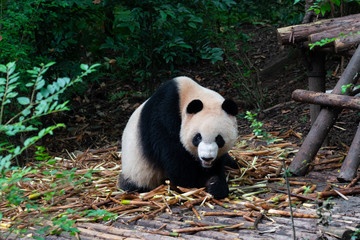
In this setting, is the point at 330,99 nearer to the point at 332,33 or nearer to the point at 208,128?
the point at 332,33

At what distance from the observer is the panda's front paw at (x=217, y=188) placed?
399 centimetres

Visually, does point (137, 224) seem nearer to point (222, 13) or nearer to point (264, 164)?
point (264, 164)

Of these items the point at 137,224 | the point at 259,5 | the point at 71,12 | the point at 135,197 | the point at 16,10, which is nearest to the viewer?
the point at 137,224

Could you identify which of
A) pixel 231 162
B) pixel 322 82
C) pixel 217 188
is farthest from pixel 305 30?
pixel 217 188

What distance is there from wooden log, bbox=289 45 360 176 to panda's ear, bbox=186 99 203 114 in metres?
1.19

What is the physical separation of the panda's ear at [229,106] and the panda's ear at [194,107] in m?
0.20

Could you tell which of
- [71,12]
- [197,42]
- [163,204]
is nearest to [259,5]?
[197,42]

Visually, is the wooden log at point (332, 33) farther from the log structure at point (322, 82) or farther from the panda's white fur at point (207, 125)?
the panda's white fur at point (207, 125)

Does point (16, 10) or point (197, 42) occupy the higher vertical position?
point (16, 10)

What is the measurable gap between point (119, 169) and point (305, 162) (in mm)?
2026

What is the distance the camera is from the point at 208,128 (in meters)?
3.85

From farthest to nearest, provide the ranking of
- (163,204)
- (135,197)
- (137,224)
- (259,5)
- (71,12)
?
(259,5) → (71,12) → (135,197) → (163,204) → (137,224)

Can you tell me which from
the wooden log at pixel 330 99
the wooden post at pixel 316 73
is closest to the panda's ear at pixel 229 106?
the wooden log at pixel 330 99

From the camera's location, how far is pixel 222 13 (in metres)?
8.38
